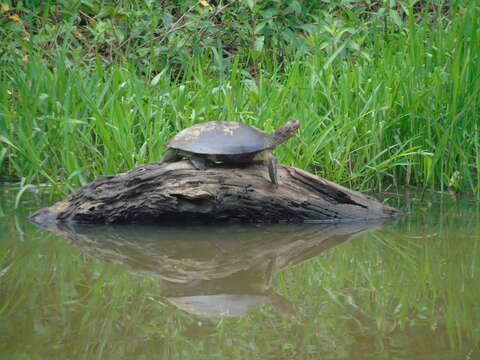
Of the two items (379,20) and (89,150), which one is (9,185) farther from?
(379,20)

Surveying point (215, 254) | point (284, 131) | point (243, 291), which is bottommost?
point (215, 254)

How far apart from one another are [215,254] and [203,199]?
0.63 meters

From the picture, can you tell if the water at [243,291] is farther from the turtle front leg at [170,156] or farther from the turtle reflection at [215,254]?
the turtle front leg at [170,156]

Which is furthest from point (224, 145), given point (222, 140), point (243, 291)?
point (243, 291)

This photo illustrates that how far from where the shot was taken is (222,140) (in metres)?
3.42

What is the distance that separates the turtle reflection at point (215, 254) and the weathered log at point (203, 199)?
0.26 ft

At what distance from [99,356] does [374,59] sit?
14.0 feet

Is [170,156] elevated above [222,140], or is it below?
below

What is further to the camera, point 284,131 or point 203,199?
point 284,131

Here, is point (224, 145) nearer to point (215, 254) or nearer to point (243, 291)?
point (215, 254)

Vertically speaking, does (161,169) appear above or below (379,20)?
below

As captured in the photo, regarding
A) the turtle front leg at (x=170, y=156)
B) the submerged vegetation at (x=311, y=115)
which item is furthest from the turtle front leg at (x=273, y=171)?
the submerged vegetation at (x=311, y=115)

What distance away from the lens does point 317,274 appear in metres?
2.34

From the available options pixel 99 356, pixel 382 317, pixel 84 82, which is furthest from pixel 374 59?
pixel 99 356
